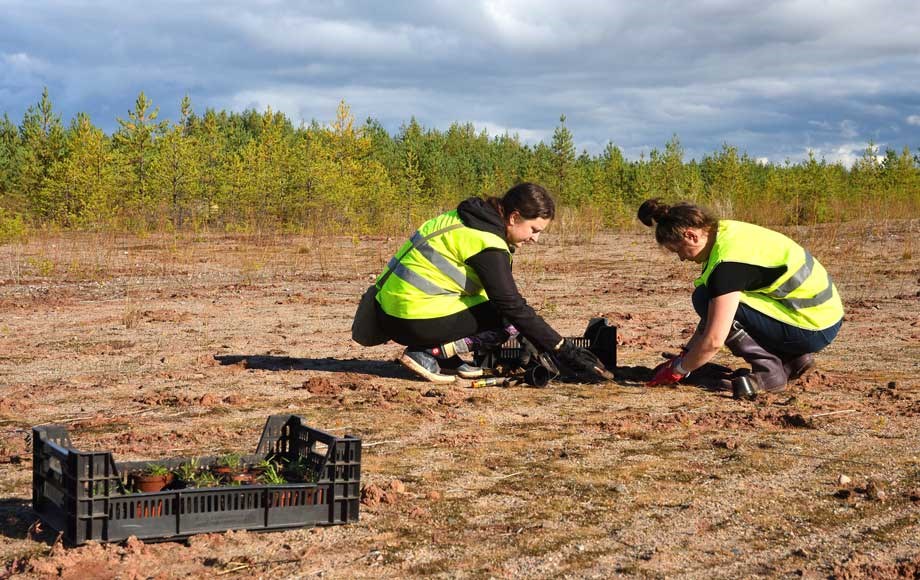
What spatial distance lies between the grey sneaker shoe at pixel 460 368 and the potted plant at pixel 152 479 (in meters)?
3.12

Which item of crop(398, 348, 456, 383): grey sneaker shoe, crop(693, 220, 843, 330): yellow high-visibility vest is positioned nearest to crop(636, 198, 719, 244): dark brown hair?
crop(693, 220, 843, 330): yellow high-visibility vest

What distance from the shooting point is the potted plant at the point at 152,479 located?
332 centimetres

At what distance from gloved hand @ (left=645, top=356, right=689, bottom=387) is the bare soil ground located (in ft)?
0.41

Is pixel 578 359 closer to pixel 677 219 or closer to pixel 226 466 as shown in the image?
pixel 677 219

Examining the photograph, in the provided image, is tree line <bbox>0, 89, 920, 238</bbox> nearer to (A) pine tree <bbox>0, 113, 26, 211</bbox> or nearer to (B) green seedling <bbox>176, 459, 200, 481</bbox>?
(A) pine tree <bbox>0, 113, 26, 211</bbox>

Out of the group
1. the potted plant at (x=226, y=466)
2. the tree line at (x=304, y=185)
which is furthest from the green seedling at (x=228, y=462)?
the tree line at (x=304, y=185)

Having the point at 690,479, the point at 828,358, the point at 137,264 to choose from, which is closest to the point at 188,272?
the point at 137,264

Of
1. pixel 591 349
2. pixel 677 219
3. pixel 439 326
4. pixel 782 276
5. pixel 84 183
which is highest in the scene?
pixel 84 183

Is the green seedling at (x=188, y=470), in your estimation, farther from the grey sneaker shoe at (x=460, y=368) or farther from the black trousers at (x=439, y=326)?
the grey sneaker shoe at (x=460, y=368)

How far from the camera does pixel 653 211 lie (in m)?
5.47

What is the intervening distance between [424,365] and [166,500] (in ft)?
10.5

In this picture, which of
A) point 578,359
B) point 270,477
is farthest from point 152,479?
point 578,359

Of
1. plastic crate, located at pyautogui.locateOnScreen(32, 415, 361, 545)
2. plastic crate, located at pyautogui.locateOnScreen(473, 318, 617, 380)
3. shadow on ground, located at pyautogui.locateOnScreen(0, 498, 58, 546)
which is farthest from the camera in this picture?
plastic crate, located at pyautogui.locateOnScreen(473, 318, 617, 380)

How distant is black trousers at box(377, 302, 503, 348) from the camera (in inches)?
235
